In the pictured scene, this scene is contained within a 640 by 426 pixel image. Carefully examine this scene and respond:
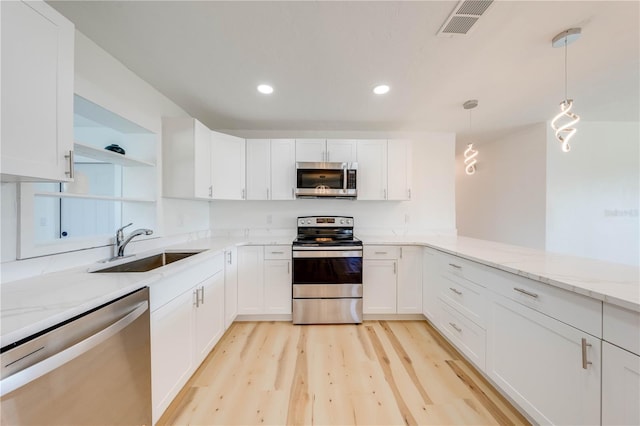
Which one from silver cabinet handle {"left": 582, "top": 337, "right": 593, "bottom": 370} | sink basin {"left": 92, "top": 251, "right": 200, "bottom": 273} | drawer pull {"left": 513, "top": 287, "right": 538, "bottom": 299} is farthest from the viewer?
sink basin {"left": 92, "top": 251, "right": 200, "bottom": 273}

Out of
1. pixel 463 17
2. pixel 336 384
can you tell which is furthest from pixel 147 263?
pixel 463 17

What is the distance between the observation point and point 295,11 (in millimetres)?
1329

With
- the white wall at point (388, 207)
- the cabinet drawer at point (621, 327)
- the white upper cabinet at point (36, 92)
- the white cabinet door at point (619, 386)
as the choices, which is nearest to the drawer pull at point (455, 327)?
the white cabinet door at point (619, 386)

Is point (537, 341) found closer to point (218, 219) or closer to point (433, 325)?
point (433, 325)

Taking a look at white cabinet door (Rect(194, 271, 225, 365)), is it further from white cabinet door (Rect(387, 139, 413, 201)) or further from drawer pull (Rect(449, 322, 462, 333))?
white cabinet door (Rect(387, 139, 413, 201))

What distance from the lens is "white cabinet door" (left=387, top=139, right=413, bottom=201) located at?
3023 millimetres

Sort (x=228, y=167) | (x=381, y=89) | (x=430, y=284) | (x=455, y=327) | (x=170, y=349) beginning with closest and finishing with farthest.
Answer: (x=170, y=349) → (x=455, y=327) → (x=381, y=89) → (x=430, y=284) → (x=228, y=167)

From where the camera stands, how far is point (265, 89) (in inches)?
86.1

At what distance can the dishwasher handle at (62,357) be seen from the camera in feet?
2.25

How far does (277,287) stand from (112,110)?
214 cm

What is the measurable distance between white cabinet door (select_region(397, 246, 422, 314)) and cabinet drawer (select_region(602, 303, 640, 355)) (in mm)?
1678

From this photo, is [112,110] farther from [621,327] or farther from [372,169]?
[621,327]

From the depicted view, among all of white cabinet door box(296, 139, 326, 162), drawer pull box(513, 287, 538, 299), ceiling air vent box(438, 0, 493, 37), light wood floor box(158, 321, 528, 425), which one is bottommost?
light wood floor box(158, 321, 528, 425)

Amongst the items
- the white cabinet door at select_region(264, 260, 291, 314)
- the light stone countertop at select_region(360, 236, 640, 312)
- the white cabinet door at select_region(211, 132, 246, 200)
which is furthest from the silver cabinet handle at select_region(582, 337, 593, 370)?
the white cabinet door at select_region(211, 132, 246, 200)
